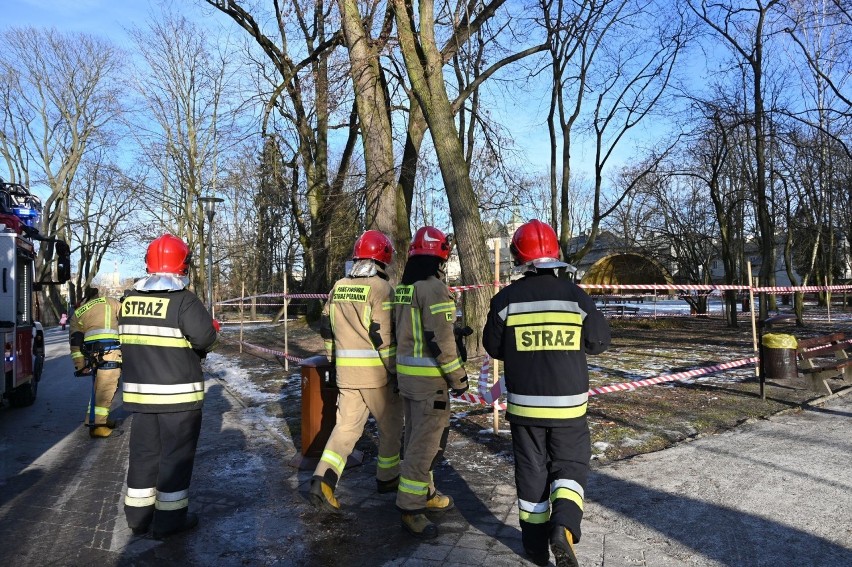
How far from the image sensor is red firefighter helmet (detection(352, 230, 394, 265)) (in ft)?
14.5

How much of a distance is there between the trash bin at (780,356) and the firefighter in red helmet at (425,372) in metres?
5.07

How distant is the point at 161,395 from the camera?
3.82 meters

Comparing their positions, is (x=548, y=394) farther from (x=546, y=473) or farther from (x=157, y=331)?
(x=157, y=331)

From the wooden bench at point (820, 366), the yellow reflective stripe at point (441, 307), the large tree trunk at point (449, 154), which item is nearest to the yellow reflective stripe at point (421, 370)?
the yellow reflective stripe at point (441, 307)

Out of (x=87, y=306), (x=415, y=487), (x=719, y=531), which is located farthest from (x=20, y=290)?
(x=719, y=531)

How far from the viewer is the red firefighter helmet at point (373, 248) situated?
4.43 metres

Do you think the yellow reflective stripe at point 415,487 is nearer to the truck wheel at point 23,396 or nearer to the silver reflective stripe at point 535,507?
the silver reflective stripe at point 535,507

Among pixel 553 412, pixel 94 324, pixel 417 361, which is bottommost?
pixel 553 412

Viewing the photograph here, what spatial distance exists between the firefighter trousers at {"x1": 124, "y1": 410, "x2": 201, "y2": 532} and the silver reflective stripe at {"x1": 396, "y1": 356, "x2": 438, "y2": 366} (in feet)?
4.76

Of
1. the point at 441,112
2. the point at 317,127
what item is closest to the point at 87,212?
the point at 317,127

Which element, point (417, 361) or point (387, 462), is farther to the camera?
point (387, 462)

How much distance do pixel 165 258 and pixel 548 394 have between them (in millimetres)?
2646

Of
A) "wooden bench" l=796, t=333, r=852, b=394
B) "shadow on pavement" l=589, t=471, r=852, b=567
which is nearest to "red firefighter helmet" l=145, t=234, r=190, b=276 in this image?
"shadow on pavement" l=589, t=471, r=852, b=567

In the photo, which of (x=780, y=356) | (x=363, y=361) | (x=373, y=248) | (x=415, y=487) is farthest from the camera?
(x=780, y=356)
